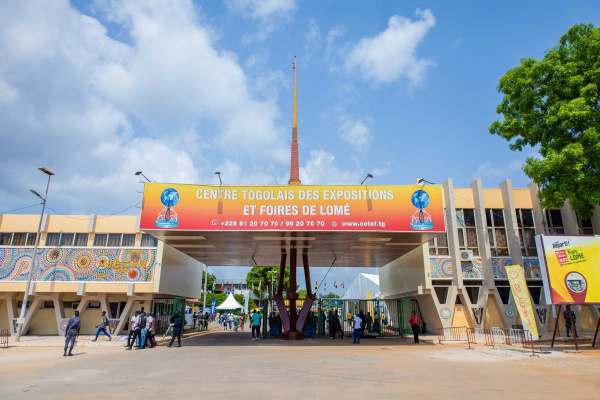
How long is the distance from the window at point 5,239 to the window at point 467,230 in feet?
85.7

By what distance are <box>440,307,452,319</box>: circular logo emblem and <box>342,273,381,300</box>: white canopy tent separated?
12.5 meters

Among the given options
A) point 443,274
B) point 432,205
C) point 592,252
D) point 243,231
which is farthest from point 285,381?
point 443,274

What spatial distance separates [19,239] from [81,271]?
4.56 metres

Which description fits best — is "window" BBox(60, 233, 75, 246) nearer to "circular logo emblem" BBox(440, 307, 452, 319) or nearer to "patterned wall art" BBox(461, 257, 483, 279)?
"circular logo emblem" BBox(440, 307, 452, 319)

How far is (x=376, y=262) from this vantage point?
89.2 feet

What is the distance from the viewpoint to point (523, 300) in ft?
45.1

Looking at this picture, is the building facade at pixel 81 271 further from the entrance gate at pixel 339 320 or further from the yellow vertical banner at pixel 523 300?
the yellow vertical banner at pixel 523 300

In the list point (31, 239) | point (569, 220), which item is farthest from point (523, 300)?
point (31, 239)

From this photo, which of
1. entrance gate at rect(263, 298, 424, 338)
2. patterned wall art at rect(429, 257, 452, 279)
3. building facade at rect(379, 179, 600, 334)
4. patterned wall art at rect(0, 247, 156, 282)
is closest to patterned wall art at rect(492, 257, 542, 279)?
building facade at rect(379, 179, 600, 334)

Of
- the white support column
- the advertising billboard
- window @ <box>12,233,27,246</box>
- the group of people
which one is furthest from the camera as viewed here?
the group of people

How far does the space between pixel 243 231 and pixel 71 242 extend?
1330cm

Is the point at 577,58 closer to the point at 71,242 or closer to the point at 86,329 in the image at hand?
the point at 71,242

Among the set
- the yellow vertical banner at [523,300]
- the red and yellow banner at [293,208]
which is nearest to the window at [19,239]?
the red and yellow banner at [293,208]

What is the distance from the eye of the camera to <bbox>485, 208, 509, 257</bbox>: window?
850 inches
